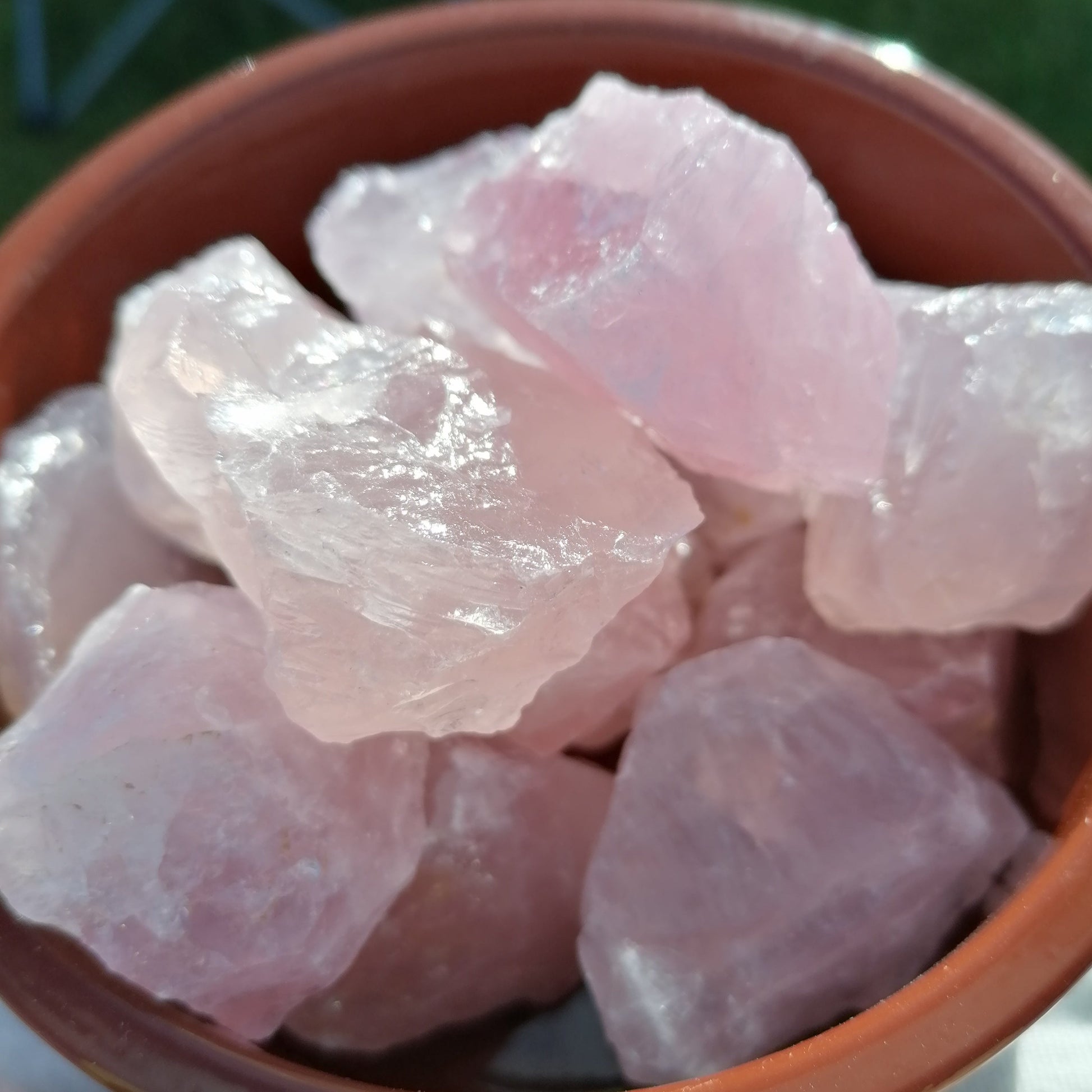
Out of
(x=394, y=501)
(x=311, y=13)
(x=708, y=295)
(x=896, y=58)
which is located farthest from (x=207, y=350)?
(x=311, y=13)

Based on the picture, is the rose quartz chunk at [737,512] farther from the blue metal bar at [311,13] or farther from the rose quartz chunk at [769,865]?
the blue metal bar at [311,13]

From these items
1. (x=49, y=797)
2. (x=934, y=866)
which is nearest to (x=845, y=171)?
(x=934, y=866)

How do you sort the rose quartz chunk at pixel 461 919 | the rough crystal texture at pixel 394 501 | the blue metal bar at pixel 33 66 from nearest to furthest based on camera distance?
the rough crystal texture at pixel 394 501 → the rose quartz chunk at pixel 461 919 → the blue metal bar at pixel 33 66

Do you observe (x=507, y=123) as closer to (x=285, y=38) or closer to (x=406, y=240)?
(x=406, y=240)

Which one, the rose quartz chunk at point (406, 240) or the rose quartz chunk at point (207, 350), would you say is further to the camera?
the rose quartz chunk at point (406, 240)

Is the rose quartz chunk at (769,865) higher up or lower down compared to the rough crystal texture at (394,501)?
lower down

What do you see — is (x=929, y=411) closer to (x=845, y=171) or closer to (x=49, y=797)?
(x=845, y=171)

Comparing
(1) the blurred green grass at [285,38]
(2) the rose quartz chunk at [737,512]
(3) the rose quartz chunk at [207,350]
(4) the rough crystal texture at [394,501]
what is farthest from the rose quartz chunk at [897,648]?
(1) the blurred green grass at [285,38]
